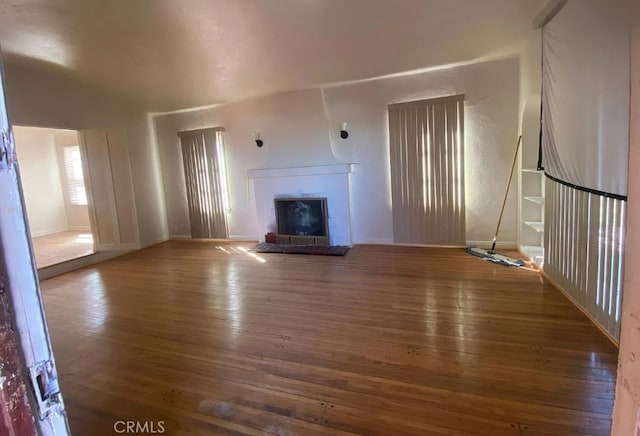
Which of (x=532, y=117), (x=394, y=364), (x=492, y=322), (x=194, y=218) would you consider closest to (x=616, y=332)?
(x=492, y=322)

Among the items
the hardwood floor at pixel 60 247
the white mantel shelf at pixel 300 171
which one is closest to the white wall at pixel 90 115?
the hardwood floor at pixel 60 247

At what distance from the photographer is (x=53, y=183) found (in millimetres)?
7789

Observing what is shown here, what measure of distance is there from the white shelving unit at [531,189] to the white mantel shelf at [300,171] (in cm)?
231

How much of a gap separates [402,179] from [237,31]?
2927mm

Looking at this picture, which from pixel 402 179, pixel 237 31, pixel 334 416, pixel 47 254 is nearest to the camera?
pixel 334 416

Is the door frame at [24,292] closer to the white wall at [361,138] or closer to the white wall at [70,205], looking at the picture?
the white wall at [361,138]

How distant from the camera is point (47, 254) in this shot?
5.52 meters

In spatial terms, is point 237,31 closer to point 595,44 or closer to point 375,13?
point 375,13

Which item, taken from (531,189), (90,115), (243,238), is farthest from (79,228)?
(531,189)

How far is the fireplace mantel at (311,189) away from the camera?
515cm

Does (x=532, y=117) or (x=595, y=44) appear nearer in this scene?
(x=595, y=44)

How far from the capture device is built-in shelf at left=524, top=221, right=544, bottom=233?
12.9 feet

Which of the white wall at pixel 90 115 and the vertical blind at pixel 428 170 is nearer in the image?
the white wall at pixel 90 115

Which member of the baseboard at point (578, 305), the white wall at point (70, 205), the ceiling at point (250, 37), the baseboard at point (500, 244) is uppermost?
the ceiling at point (250, 37)
